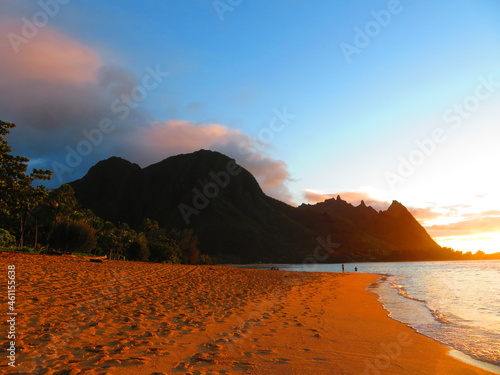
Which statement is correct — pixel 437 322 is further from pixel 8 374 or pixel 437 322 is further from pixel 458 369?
pixel 8 374

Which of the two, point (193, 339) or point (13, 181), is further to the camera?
point (13, 181)

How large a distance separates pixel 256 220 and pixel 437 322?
167145mm

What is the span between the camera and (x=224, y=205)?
183125 mm
